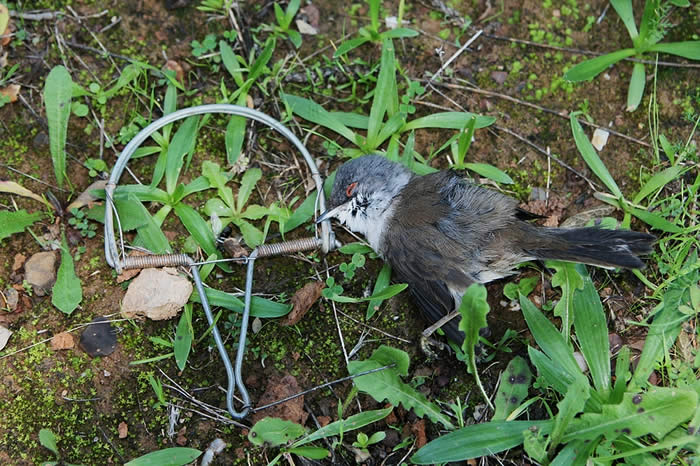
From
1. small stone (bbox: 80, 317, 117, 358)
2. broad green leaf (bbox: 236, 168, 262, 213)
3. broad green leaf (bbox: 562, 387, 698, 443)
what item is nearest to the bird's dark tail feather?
→ broad green leaf (bbox: 562, 387, 698, 443)

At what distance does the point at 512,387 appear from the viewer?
4855mm

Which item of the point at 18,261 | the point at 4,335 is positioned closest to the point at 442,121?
the point at 18,261

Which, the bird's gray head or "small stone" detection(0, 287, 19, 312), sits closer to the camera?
"small stone" detection(0, 287, 19, 312)

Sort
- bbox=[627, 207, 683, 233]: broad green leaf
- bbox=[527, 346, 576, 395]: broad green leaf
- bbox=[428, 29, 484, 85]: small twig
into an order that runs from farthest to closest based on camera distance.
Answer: bbox=[428, 29, 484, 85]: small twig < bbox=[627, 207, 683, 233]: broad green leaf < bbox=[527, 346, 576, 395]: broad green leaf

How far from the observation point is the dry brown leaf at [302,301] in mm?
5133

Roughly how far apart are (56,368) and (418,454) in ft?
9.57

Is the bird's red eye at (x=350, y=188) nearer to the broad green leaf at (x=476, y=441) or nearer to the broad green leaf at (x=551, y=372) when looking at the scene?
the broad green leaf at (x=551, y=372)

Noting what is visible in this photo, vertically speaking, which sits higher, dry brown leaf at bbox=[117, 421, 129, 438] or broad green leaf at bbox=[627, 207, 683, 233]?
broad green leaf at bbox=[627, 207, 683, 233]

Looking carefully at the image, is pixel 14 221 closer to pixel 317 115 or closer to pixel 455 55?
pixel 317 115

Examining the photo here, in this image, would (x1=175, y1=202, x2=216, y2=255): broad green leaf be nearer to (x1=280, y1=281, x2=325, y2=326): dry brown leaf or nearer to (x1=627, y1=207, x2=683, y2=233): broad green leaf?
(x1=280, y1=281, x2=325, y2=326): dry brown leaf

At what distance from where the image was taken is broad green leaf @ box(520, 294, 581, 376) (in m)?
4.75

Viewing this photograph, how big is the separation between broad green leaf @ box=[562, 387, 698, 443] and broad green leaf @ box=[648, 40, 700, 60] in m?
3.15

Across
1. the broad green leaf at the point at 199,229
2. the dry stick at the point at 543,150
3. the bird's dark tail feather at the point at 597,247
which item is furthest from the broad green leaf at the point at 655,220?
the broad green leaf at the point at 199,229

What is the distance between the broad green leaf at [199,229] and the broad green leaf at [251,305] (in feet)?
1.34
